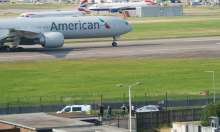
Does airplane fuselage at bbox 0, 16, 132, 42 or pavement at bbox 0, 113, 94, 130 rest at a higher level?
airplane fuselage at bbox 0, 16, 132, 42

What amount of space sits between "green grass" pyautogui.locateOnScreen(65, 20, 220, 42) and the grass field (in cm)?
3356

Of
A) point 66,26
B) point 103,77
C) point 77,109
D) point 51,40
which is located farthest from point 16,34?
point 77,109

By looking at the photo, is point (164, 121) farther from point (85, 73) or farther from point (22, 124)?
point (85, 73)

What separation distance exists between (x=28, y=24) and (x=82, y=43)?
1576 cm

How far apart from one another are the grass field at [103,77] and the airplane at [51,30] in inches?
334

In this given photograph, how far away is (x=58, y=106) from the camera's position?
44.3 m

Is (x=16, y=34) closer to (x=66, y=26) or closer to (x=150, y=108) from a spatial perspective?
(x=66, y=26)

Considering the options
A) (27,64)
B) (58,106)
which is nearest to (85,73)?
(27,64)

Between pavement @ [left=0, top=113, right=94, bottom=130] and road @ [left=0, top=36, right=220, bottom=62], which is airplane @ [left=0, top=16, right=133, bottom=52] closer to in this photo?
road @ [left=0, top=36, right=220, bottom=62]

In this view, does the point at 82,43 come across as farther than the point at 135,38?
No

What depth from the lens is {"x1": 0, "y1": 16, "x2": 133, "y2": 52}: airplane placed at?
7844 cm

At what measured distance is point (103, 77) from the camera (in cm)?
6000

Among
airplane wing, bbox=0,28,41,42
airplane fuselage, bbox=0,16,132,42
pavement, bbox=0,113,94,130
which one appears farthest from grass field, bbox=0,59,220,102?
pavement, bbox=0,113,94,130

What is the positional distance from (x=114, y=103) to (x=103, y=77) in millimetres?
14891
